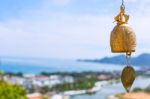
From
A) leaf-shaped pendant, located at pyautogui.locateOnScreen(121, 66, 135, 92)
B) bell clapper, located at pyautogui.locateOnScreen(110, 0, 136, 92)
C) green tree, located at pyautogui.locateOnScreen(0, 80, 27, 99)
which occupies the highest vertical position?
bell clapper, located at pyautogui.locateOnScreen(110, 0, 136, 92)

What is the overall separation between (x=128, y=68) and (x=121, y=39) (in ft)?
0.37

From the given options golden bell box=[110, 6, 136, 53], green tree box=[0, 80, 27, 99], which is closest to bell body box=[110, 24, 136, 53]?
golden bell box=[110, 6, 136, 53]

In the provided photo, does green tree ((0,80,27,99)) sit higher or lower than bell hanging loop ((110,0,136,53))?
lower

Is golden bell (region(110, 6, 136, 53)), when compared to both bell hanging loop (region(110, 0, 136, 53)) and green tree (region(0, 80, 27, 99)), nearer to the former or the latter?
bell hanging loop (region(110, 0, 136, 53))

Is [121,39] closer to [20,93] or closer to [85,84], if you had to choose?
[20,93]

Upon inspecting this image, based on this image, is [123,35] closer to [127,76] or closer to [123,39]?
[123,39]

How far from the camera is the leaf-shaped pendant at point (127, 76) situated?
1.87 metres

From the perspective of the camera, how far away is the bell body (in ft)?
6.10

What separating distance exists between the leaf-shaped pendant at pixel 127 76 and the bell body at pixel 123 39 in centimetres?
7

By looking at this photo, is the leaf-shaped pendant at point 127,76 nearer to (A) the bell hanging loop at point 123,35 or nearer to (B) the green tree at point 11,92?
(A) the bell hanging loop at point 123,35

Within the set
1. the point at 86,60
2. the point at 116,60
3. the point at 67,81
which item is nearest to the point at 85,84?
the point at 67,81

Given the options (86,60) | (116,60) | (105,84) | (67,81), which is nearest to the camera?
(67,81)

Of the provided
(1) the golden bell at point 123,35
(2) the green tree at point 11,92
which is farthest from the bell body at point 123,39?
(2) the green tree at point 11,92

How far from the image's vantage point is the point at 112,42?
190 cm
